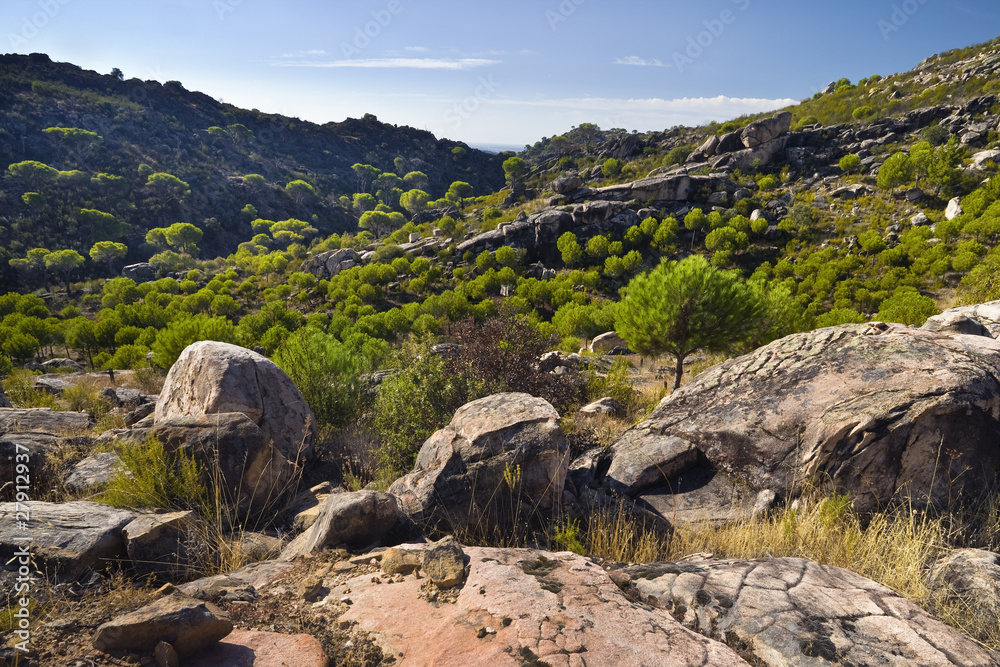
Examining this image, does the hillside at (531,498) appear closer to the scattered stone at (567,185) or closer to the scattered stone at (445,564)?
the scattered stone at (445,564)

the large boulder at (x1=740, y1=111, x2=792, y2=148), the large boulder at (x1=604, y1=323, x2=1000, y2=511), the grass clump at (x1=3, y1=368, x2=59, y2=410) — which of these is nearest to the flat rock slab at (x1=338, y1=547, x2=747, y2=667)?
the large boulder at (x1=604, y1=323, x2=1000, y2=511)

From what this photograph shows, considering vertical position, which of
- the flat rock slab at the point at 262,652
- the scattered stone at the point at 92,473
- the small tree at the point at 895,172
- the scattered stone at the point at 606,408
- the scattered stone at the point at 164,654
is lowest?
the scattered stone at the point at 606,408

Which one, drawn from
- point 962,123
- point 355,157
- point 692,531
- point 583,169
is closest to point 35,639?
point 692,531

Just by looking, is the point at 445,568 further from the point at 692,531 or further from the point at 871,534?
the point at 871,534

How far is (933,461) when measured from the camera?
413 cm

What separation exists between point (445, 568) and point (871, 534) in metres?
3.32

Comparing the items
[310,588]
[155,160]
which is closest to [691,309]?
[310,588]

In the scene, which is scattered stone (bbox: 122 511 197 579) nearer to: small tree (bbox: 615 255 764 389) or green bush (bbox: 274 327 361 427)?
green bush (bbox: 274 327 361 427)

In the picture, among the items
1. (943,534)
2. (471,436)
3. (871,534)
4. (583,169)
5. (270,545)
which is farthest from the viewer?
(583,169)

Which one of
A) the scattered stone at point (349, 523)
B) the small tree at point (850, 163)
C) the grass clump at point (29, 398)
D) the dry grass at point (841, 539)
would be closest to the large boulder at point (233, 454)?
the scattered stone at point (349, 523)

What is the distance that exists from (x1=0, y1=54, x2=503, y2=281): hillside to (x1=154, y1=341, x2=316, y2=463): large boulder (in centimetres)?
7090

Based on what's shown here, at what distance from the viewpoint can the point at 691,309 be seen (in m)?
10.5

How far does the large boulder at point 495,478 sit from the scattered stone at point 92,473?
3.18 meters

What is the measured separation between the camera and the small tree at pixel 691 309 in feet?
33.7
